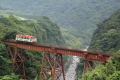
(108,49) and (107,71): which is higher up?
(107,71)

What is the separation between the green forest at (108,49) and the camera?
1820 cm

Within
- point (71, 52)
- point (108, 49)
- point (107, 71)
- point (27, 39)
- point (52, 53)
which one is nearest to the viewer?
point (107, 71)

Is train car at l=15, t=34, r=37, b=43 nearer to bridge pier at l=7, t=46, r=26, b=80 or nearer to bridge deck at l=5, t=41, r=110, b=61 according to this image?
bridge deck at l=5, t=41, r=110, b=61

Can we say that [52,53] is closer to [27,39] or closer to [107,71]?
[27,39]

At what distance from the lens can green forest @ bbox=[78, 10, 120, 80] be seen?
18.2 meters

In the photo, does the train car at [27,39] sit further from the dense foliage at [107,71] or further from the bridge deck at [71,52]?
the dense foliage at [107,71]

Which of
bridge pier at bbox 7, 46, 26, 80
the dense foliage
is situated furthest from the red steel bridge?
the dense foliage

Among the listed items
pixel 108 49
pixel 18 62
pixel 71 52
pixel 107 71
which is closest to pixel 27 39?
pixel 18 62

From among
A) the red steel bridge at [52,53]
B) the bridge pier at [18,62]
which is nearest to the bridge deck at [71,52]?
the red steel bridge at [52,53]

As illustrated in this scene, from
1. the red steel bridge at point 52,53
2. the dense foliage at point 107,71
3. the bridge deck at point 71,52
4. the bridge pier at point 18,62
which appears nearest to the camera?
the dense foliage at point 107,71

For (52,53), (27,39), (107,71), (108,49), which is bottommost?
(108,49)

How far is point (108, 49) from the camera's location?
4619cm

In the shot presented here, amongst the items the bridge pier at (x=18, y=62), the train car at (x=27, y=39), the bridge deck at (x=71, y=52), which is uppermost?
the train car at (x=27, y=39)

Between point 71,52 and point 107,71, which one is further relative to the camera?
point 71,52
